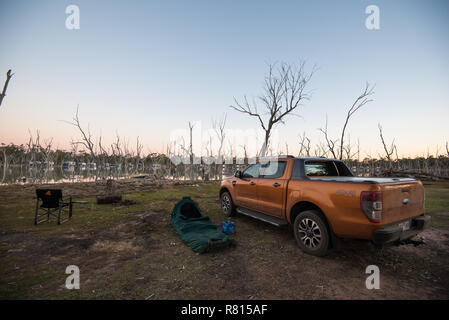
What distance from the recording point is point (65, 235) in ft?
15.4

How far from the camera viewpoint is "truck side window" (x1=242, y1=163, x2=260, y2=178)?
18.0ft

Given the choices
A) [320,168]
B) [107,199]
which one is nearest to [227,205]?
[320,168]

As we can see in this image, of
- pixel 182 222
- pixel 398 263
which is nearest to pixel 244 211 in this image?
pixel 182 222

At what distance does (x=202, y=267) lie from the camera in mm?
3283

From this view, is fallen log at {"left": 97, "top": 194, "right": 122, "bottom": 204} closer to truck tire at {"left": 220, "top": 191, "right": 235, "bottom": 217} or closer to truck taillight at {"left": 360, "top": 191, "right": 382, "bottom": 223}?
truck tire at {"left": 220, "top": 191, "right": 235, "bottom": 217}

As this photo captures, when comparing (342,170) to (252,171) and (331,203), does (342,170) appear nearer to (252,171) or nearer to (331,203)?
(331,203)

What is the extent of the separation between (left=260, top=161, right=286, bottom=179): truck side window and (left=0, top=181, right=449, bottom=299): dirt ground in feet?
4.96

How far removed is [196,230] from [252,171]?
7.39 ft

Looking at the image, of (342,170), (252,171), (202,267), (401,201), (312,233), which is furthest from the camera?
(252,171)

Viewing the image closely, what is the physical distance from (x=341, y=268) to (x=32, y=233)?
6858 millimetres

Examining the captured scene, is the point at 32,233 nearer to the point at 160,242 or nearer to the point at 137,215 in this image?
the point at 137,215

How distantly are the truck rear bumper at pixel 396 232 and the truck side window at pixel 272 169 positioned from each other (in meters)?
2.05

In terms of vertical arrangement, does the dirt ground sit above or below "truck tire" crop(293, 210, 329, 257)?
below

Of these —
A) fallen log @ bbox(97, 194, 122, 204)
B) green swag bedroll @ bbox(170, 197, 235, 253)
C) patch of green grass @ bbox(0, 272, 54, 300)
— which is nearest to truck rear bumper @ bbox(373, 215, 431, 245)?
green swag bedroll @ bbox(170, 197, 235, 253)
